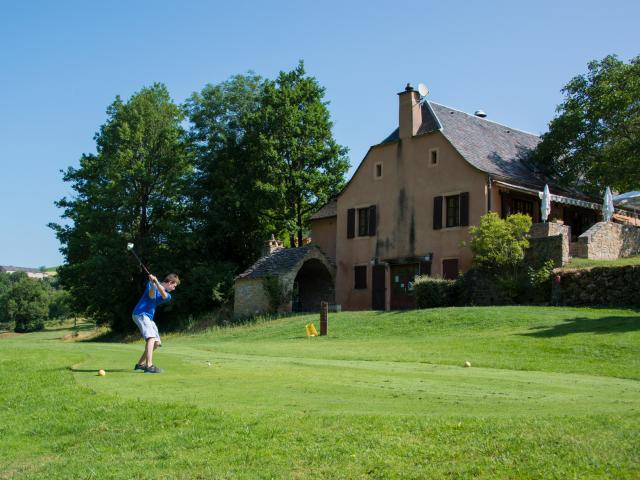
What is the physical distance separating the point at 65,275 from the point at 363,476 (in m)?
46.9

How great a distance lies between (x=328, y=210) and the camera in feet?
153

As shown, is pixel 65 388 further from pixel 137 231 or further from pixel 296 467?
pixel 137 231

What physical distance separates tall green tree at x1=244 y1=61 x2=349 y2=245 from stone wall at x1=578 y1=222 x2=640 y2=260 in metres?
19.7

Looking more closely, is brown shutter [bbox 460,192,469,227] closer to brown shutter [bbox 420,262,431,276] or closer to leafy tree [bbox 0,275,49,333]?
brown shutter [bbox 420,262,431,276]

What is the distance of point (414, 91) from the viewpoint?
133 ft

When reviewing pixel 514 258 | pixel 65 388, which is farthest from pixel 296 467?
pixel 514 258

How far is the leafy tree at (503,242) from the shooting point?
105ft

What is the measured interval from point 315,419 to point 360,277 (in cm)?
3359

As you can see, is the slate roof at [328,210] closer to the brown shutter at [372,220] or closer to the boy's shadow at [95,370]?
the brown shutter at [372,220]

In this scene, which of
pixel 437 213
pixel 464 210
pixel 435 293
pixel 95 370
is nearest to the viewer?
pixel 95 370

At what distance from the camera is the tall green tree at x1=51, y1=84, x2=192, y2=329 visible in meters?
48.2

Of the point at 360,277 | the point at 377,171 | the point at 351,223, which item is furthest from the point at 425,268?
the point at 377,171

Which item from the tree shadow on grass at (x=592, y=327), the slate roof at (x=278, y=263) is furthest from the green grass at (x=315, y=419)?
the slate roof at (x=278, y=263)

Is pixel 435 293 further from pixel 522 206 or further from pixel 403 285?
pixel 522 206
